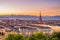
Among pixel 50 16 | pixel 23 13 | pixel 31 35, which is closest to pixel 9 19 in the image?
pixel 23 13

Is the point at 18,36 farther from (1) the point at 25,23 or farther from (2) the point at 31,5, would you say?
(2) the point at 31,5

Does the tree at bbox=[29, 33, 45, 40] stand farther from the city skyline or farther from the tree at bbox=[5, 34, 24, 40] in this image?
the city skyline

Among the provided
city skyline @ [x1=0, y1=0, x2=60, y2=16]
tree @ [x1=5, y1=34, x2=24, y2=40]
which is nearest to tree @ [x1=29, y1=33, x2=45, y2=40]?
tree @ [x1=5, y1=34, x2=24, y2=40]

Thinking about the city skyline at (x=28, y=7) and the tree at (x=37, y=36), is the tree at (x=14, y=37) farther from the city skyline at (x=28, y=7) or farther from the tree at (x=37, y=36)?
the city skyline at (x=28, y=7)

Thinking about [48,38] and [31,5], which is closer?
[48,38]

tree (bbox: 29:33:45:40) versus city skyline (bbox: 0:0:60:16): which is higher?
city skyline (bbox: 0:0:60:16)

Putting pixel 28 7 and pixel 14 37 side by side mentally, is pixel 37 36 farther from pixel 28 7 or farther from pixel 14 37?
pixel 28 7

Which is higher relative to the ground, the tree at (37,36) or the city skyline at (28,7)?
the city skyline at (28,7)

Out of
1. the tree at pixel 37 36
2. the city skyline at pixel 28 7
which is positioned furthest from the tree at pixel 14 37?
the city skyline at pixel 28 7

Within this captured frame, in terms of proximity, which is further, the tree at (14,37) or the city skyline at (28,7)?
the city skyline at (28,7)
